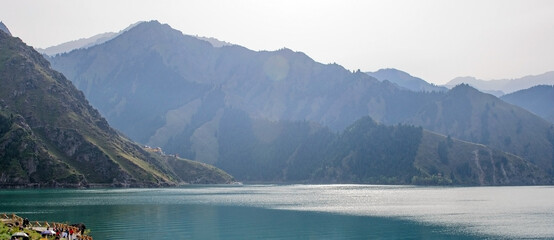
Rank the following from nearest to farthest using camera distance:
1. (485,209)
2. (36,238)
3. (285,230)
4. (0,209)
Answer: (36,238), (285,230), (0,209), (485,209)

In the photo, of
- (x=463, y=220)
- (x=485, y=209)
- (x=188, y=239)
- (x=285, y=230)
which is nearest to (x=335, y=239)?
(x=285, y=230)

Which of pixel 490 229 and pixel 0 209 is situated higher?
pixel 0 209

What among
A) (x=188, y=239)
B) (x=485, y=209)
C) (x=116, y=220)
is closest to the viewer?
(x=188, y=239)

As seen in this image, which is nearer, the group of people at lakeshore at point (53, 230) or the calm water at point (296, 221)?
the group of people at lakeshore at point (53, 230)

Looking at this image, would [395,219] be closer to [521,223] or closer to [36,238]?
[521,223]

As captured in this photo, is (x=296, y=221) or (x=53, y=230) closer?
(x=53, y=230)

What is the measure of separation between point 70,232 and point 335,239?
50.0m

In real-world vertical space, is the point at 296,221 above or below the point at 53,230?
below

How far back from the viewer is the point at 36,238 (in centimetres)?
8538

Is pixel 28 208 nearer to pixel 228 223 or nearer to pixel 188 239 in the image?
pixel 228 223

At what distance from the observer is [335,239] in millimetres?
109875

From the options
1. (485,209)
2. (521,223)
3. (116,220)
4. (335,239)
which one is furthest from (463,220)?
(116,220)

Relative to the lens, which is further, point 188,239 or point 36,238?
point 188,239

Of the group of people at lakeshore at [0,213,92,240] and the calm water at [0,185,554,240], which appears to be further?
the calm water at [0,185,554,240]
